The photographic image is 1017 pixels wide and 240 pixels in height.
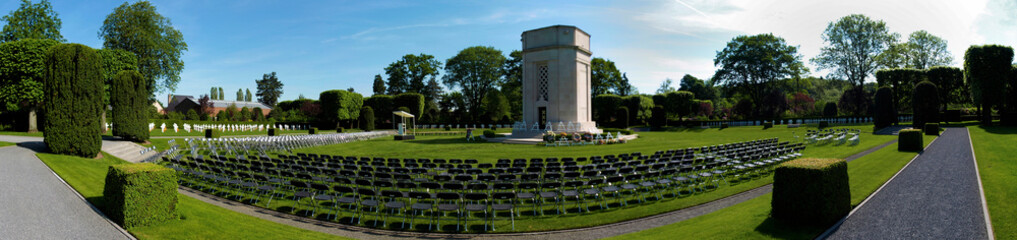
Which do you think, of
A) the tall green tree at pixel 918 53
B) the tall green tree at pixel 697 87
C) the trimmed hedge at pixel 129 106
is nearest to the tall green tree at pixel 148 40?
the trimmed hedge at pixel 129 106

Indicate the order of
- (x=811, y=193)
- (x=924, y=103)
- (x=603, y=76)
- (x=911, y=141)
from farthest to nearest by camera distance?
(x=603, y=76) → (x=924, y=103) → (x=911, y=141) → (x=811, y=193)

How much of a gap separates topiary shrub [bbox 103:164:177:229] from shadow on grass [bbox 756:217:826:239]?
951 cm

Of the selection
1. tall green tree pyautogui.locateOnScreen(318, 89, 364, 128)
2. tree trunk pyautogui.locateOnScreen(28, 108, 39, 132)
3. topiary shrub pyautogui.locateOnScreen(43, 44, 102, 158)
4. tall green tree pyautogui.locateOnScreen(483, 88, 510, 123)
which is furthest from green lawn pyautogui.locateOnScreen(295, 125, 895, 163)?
tall green tree pyautogui.locateOnScreen(483, 88, 510, 123)

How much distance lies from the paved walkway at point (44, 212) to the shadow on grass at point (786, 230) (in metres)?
9.56

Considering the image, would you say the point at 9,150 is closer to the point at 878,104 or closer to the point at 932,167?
the point at 932,167

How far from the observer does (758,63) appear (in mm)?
Answer: 50906

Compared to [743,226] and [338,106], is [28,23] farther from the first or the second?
[743,226]

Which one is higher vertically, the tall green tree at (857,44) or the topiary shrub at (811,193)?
the tall green tree at (857,44)

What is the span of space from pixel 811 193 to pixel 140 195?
10478 millimetres

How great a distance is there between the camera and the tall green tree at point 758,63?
5081cm

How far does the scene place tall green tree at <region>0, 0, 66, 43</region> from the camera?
30.0m

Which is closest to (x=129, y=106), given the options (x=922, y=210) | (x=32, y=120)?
(x=32, y=120)

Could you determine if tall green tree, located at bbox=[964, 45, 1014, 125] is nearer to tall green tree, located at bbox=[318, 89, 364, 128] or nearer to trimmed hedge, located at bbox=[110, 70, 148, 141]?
trimmed hedge, located at bbox=[110, 70, 148, 141]

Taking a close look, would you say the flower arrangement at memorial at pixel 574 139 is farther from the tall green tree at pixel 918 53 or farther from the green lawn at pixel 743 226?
the tall green tree at pixel 918 53
